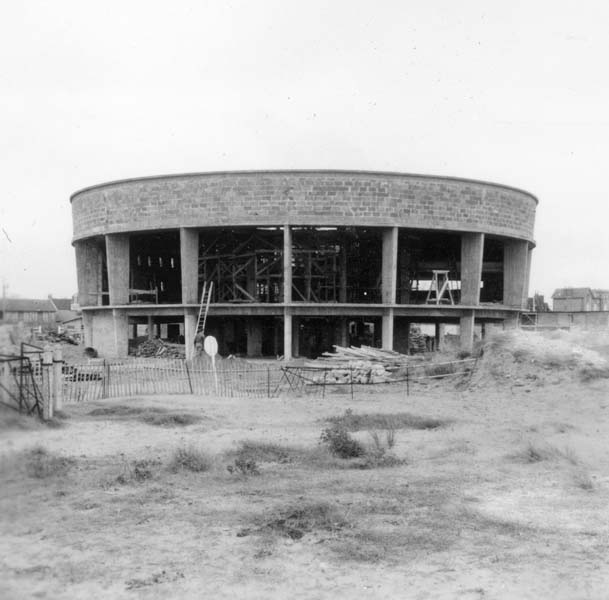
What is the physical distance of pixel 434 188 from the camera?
3139cm

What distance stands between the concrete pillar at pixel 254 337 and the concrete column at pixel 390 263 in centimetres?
786

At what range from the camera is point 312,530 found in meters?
8.40

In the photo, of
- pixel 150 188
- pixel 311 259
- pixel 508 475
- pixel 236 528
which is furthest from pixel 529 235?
pixel 236 528

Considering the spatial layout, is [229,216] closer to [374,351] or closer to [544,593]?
[374,351]

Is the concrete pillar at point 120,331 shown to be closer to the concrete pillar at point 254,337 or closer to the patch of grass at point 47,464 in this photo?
the concrete pillar at point 254,337

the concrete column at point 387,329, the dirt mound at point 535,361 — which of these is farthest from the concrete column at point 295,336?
the dirt mound at point 535,361

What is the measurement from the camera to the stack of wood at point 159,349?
115 ft

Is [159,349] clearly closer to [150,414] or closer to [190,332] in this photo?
[190,332]

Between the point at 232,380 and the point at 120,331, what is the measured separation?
12721 mm

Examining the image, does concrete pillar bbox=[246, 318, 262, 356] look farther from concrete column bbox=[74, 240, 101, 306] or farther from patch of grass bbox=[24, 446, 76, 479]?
patch of grass bbox=[24, 446, 76, 479]

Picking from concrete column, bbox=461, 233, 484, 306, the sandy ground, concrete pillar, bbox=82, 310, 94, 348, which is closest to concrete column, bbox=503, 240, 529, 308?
concrete column, bbox=461, 233, 484, 306

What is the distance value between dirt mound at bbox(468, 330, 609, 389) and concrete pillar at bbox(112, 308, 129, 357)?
18.4 meters

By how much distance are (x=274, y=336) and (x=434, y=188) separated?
549 inches

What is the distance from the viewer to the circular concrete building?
101ft
